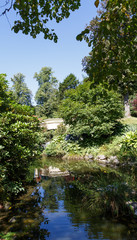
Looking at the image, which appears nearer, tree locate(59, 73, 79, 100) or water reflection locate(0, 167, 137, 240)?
water reflection locate(0, 167, 137, 240)

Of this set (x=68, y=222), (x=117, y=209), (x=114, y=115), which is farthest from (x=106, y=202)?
(x=114, y=115)

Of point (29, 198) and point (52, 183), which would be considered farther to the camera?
point (52, 183)

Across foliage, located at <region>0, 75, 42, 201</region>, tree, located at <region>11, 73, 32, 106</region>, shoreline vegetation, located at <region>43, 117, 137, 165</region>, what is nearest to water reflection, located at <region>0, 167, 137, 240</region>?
foliage, located at <region>0, 75, 42, 201</region>

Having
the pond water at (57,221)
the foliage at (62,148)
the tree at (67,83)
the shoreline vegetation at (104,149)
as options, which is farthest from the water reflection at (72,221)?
the tree at (67,83)

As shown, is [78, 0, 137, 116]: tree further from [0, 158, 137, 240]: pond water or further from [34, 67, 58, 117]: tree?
[34, 67, 58, 117]: tree

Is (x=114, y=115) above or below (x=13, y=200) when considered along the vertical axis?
above

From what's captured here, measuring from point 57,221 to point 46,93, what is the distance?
37.6 metres

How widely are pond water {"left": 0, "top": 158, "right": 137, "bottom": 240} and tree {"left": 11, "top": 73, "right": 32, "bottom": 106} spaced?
35.9 m

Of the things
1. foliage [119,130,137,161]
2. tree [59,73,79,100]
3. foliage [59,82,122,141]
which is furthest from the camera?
tree [59,73,79,100]

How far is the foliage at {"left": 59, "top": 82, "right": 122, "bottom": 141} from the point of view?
14336mm

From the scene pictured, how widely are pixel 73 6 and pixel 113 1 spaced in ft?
4.07

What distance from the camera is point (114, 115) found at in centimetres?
1459

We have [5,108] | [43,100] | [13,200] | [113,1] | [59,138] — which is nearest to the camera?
[113,1]

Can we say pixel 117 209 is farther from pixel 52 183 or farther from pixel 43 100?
pixel 43 100
